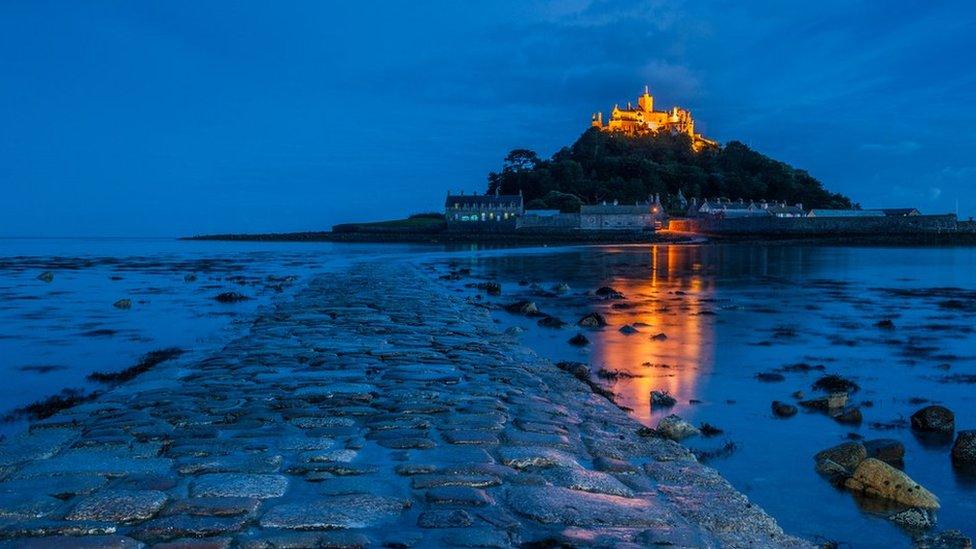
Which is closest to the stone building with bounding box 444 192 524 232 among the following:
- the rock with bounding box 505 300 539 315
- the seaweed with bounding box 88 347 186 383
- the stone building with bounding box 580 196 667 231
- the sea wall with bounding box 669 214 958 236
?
the stone building with bounding box 580 196 667 231

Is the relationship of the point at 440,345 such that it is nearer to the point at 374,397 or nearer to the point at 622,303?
the point at 374,397

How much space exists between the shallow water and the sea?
0.10 feet

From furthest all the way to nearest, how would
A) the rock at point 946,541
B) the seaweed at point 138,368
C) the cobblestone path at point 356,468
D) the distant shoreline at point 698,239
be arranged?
the distant shoreline at point 698,239 < the seaweed at point 138,368 < the rock at point 946,541 < the cobblestone path at point 356,468

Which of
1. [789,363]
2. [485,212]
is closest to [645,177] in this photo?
[485,212]

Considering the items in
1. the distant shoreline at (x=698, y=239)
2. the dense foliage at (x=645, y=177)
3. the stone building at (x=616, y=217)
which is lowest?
the distant shoreline at (x=698, y=239)

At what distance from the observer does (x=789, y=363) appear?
13.0 m

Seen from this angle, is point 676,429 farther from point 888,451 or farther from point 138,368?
point 138,368

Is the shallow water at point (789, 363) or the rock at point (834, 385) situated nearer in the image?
the shallow water at point (789, 363)

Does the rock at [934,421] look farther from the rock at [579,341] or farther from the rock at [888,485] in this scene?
the rock at [579,341]

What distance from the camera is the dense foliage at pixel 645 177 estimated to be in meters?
142

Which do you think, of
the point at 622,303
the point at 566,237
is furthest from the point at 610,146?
the point at 622,303

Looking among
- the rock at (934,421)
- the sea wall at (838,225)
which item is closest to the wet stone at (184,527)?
the rock at (934,421)

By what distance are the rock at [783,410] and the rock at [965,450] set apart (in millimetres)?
1907

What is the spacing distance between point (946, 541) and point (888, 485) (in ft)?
3.23
